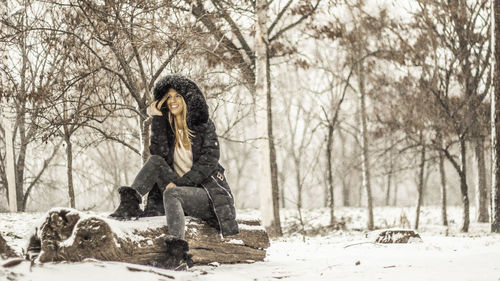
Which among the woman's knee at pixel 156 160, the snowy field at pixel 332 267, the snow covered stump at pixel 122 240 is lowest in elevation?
the snowy field at pixel 332 267

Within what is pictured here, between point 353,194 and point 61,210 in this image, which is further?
point 353,194

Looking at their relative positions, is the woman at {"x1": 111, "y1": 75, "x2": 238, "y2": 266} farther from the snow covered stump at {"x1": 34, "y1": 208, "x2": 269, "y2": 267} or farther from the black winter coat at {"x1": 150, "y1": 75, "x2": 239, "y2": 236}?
the snow covered stump at {"x1": 34, "y1": 208, "x2": 269, "y2": 267}

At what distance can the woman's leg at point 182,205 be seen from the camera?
500 centimetres

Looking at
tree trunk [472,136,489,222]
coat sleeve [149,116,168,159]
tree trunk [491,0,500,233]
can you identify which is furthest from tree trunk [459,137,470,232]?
coat sleeve [149,116,168,159]

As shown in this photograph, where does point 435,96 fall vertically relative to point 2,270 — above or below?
above

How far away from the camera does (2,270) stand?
3.48 metres

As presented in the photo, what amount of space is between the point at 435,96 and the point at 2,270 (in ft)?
42.4

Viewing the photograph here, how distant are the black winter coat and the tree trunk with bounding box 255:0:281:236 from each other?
255 inches

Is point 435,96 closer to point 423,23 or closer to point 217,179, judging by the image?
point 423,23

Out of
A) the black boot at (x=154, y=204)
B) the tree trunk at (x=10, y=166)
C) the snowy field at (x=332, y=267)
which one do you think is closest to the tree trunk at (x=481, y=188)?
the snowy field at (x=332, y=267)

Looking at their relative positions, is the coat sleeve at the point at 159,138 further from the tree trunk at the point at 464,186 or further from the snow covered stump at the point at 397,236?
the tree trunk at the point at 464,186

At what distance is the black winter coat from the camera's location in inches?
208

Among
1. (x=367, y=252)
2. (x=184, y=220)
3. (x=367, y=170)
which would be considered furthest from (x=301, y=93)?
(x=184, y=220)

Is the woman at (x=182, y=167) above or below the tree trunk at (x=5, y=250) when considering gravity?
above
